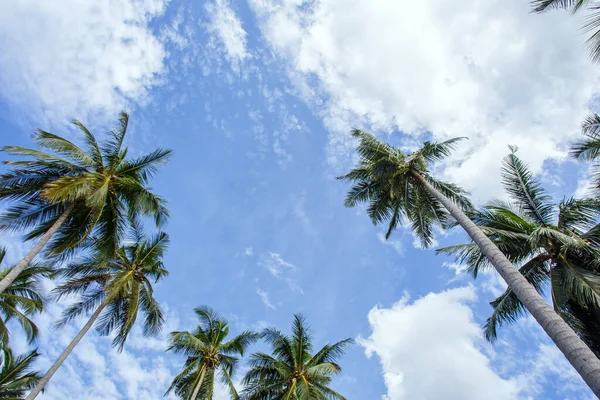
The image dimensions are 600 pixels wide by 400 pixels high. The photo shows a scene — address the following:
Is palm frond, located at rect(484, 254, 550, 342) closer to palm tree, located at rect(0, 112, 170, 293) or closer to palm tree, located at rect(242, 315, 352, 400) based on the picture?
palm tree, located at rect(242, 315, 352, 400)

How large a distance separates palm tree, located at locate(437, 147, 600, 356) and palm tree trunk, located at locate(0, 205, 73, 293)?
1522 centimetres

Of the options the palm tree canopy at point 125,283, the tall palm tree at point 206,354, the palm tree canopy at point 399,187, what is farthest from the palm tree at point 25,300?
the palm tree canopy at point 399,187

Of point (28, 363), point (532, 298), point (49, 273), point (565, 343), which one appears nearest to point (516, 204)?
point (532, 298)

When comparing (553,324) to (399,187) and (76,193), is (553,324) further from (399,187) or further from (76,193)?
(76,193)

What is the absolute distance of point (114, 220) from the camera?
15.4m

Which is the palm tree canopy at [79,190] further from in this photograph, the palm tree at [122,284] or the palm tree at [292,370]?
the palm tree at [292,370]

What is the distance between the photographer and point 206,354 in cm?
2156

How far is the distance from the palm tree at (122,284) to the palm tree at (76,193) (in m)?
2.90

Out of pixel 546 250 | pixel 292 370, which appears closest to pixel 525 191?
pixel 546 250

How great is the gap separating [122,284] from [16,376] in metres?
11.7

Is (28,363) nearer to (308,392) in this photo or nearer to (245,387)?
(245,387)

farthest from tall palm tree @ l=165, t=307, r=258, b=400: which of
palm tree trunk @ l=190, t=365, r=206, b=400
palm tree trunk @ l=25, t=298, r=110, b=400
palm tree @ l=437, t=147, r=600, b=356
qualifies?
palm tree @ l=437, t=147, r=600, b=356

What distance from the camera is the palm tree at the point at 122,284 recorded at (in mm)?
17406

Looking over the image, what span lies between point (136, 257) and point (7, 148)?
8.24m
